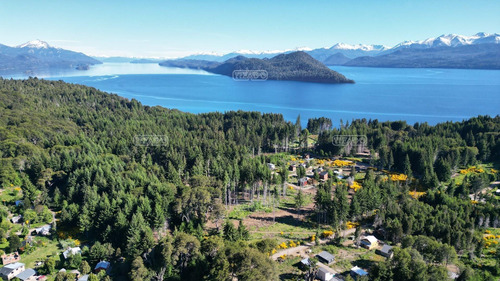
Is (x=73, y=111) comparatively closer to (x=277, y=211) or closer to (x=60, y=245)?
(x=60, y=245)

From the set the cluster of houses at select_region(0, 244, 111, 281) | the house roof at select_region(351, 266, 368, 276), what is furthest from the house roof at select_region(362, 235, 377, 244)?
the cluster of houses at select_region(0, 244, 111, 281)

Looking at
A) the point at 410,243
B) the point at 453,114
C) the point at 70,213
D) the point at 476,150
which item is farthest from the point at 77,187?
the point at 453,114

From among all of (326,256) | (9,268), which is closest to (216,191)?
(326,256)

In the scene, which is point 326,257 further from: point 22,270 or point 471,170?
point 471,170

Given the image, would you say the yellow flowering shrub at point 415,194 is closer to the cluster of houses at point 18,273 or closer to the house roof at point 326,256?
the house roof at point 326,256

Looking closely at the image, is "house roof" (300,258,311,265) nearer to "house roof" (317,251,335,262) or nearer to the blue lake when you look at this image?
"house roof" (317,251,335,262)

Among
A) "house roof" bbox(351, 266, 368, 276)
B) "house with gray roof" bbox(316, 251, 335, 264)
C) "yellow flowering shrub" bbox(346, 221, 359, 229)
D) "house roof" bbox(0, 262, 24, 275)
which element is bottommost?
"yellow flowering shrub" bbox(346, 221, 359, 229)

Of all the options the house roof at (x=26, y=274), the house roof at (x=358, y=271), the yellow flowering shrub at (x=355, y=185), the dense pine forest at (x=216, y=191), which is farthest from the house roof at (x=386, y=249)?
the house roof at (x=26, y=274)

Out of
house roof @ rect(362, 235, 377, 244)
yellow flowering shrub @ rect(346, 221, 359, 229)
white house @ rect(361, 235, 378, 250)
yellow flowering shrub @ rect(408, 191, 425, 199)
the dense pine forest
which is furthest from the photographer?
yellow flowering shrub @ rect(408, 191, 425, 199)
